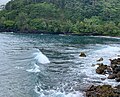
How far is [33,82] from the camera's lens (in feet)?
130

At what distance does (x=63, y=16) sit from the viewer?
174250 millimetres

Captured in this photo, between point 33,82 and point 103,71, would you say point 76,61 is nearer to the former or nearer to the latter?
point 103,71

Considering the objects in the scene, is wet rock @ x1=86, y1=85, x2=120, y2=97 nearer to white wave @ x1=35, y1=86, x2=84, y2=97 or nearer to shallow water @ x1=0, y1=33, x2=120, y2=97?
shallow water @ x1=0, y1=33, x2=120, y2=97

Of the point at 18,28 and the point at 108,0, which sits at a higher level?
the point at 108,0

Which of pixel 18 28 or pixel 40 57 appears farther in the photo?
pixel 18 28

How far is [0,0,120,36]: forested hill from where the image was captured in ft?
515

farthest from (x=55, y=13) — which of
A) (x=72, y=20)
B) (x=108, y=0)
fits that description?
(x=108, y=0)

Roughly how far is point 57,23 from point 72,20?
584 inches

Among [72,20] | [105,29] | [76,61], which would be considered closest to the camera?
[76,61]

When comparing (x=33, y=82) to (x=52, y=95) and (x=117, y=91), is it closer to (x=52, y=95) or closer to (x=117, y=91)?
(x=52, y=95)

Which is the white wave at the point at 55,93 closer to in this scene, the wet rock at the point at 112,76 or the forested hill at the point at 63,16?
the wet rock at the point at 112,76

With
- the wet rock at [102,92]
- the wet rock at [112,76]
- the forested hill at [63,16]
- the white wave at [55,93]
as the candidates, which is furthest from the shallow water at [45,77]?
the forested hill at [63,16]

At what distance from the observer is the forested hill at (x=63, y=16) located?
6181 inches

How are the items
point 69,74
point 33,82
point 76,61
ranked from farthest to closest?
point 76,61 → point 69,74 → point 33,82
